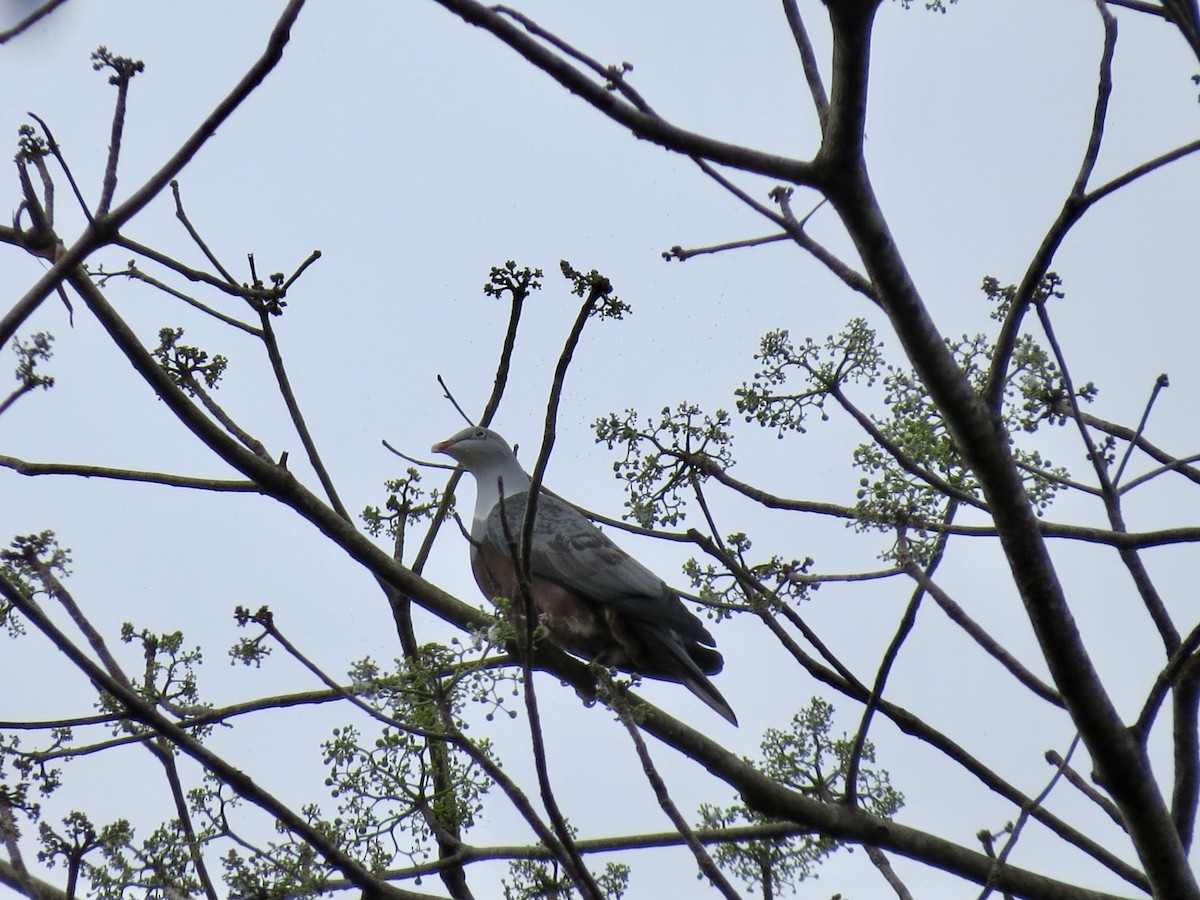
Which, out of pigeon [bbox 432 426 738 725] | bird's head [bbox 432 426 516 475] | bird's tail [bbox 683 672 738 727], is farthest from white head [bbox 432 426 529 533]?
bird's tail [bbox 683 672 738 727]

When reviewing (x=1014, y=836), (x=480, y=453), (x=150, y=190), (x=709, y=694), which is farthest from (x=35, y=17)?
(x=480, y=453)

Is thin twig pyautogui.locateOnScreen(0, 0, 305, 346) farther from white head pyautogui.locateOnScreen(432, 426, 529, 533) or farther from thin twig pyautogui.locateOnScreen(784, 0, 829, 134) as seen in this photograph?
white head pyautogui.locateOnScreen(432, 426, 529, 533)

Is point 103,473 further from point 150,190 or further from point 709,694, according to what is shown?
point 709,694

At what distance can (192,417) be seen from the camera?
316 centimetres

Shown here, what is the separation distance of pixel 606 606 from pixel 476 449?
170 centimetres

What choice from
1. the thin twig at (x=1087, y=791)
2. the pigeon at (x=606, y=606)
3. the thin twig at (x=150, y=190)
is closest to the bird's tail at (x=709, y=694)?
the pigeon at (x=606, y=606)

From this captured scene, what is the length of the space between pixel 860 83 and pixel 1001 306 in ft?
4.90

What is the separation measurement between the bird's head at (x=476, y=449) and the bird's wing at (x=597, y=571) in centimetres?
67

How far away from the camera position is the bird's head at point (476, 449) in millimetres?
6930

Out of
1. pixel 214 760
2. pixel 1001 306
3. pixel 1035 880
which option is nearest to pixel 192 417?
pixel 214 760

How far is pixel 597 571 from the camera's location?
5.68 meters

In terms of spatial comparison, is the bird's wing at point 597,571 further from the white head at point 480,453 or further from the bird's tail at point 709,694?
the white head at point 480,453

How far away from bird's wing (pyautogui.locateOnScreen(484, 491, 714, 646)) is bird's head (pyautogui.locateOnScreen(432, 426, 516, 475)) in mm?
668

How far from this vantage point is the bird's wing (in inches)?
Result: 209
